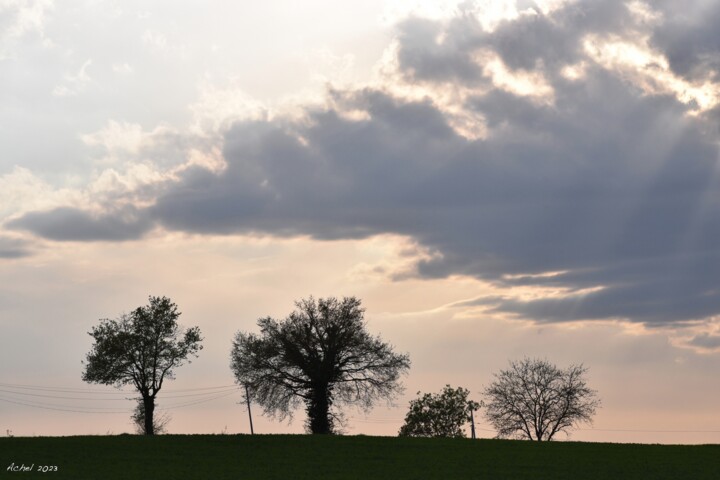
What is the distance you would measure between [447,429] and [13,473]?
77440 mm

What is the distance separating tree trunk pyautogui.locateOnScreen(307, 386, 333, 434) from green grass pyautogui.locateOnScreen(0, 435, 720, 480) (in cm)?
1113

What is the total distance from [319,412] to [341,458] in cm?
2570

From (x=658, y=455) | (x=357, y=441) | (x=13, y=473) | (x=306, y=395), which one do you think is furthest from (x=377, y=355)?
(x=13, y=473)

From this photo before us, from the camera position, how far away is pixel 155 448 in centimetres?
6675

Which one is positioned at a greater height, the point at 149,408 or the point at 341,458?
the point at 149,408

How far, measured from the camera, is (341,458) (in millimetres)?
62250

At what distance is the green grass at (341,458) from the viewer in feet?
177

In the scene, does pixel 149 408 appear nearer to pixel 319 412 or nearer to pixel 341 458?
pixel 319 412

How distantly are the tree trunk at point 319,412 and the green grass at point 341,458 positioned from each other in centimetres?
1113

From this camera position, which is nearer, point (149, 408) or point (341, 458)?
point (341, 458)

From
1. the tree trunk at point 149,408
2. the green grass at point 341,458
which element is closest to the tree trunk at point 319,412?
the green grass at point 341,458

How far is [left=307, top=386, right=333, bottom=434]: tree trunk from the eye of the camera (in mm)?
87438

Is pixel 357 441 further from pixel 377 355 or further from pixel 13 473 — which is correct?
pixel 13 473

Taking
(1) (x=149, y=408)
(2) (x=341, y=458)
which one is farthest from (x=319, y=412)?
(2) (x=341, y=458)
